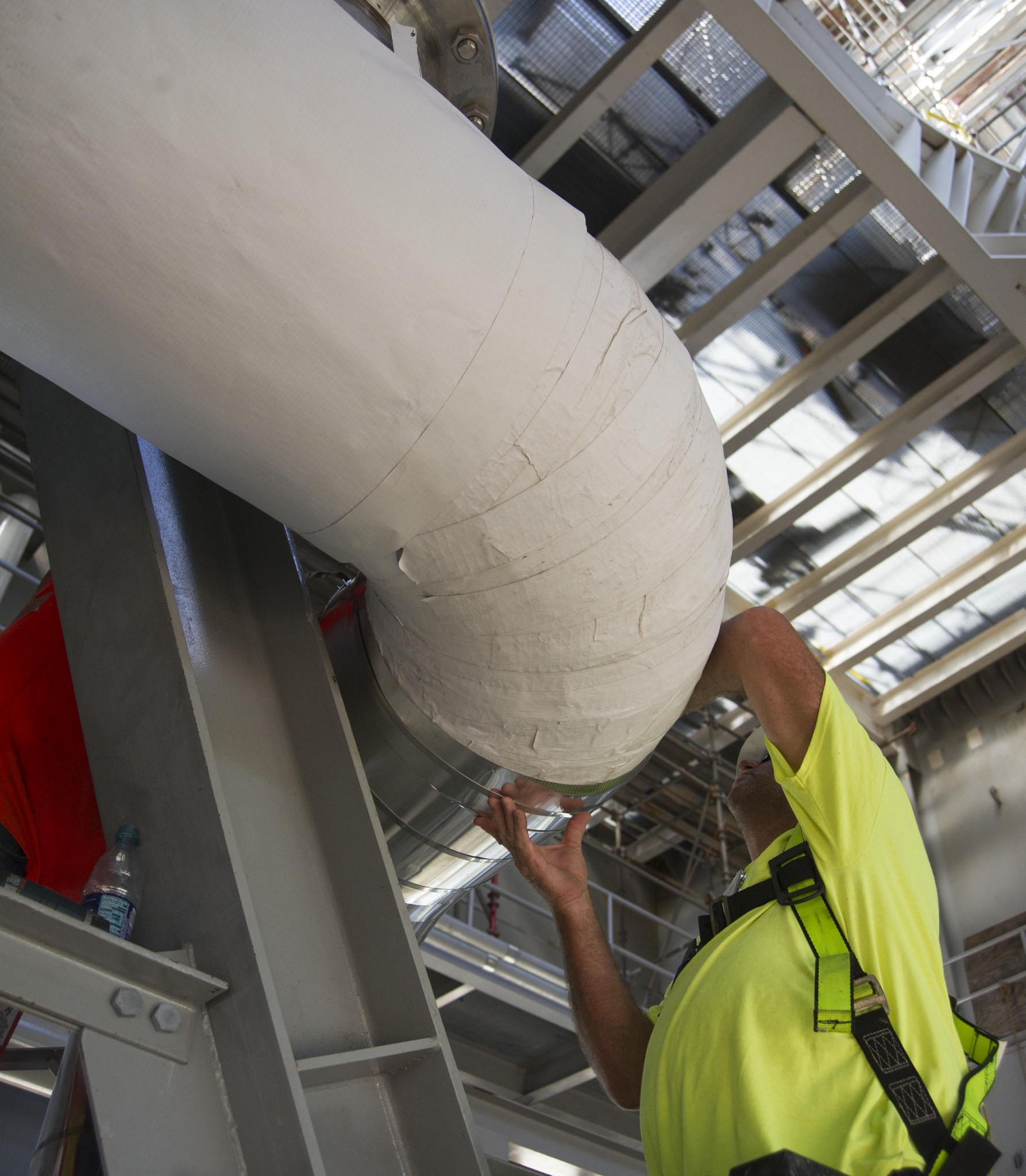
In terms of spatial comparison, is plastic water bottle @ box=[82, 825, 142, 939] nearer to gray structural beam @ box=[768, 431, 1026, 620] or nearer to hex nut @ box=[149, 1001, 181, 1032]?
hex nut @ box=[149, 1001, 181, 1032]

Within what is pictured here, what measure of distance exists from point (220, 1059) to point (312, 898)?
1.12 ft

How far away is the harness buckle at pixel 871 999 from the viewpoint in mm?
1318

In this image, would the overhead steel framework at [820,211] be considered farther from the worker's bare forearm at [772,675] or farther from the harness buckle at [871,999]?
the harness buckle at [871,999]

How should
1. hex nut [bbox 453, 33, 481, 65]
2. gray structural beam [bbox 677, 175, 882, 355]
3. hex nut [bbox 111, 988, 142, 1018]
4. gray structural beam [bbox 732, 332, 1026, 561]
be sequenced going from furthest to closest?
gray structural beam [bbox 732, 332, 1026, 561] → gray structural beam [bbox 677, 175, 882, 355] → hex nut [bbox 453, 33, 481, 65] → hex nut [bbox 111, 988, 142, 1018]

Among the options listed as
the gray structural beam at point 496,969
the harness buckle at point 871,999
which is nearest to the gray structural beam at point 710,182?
the gray structural beam at point 496,969

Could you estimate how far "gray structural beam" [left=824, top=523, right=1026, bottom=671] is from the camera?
24.9ft

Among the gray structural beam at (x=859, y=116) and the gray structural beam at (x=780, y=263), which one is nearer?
Answer: the gray structural beam at (x=859, y=116)

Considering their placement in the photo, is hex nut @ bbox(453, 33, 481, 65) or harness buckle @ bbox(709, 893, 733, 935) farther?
hex nut @ bbox(453, 33, 481, 65)

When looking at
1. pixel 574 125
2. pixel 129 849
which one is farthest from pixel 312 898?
pixel 574 125

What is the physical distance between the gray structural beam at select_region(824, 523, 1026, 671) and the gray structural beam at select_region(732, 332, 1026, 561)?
156cm

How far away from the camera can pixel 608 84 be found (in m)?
4.92

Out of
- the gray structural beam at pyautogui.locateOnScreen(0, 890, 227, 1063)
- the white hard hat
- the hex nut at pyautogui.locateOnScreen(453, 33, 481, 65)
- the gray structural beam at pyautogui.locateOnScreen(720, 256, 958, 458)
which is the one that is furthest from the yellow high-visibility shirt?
the gray structural beam at pyautogui.locateOnScreen(720, 256, 958, 458)

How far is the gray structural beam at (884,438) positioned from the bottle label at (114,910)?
6.24m

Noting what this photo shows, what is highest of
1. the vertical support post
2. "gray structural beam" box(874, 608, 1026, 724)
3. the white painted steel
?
"gray structural beam" box(874, 608, 1026, 724)
